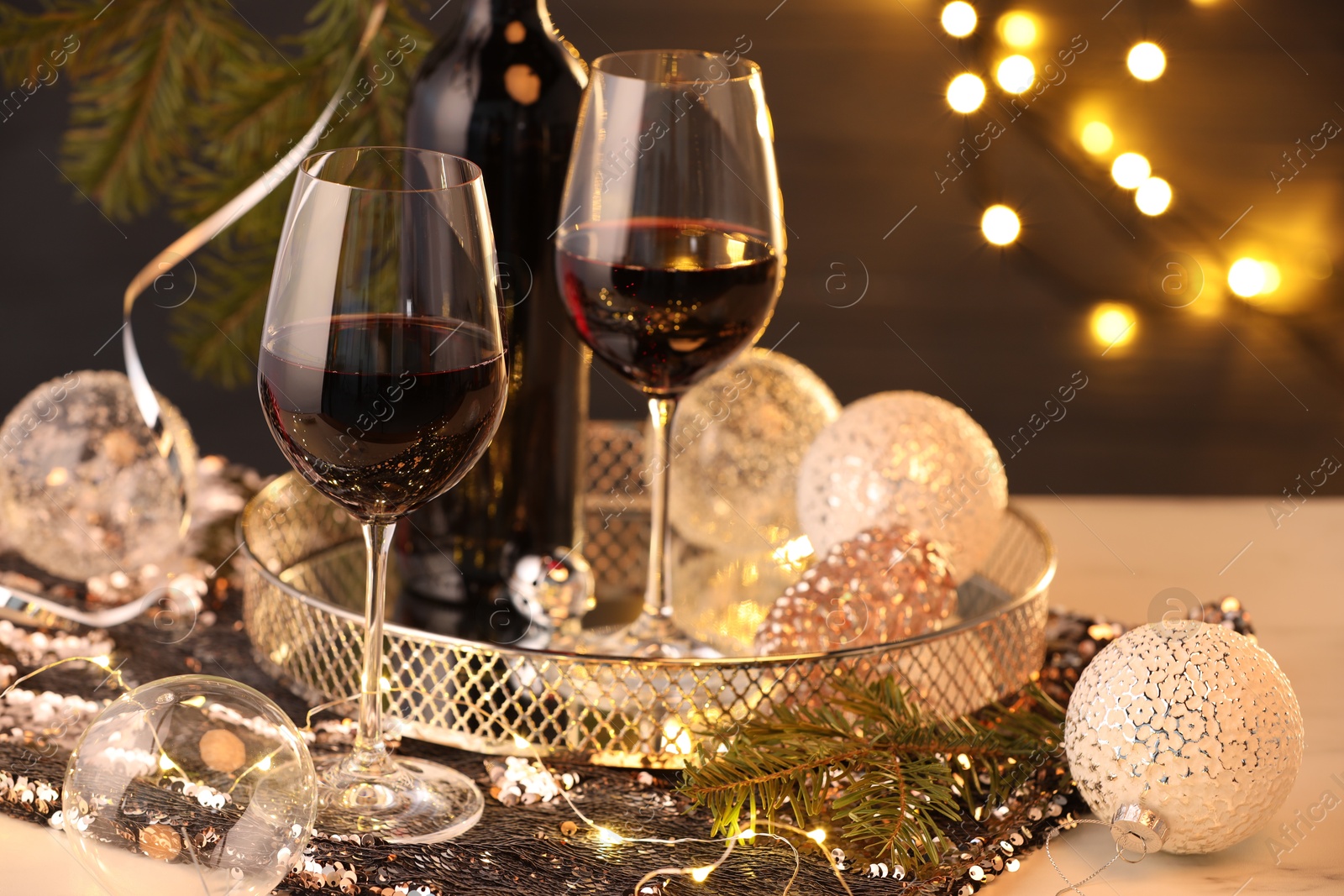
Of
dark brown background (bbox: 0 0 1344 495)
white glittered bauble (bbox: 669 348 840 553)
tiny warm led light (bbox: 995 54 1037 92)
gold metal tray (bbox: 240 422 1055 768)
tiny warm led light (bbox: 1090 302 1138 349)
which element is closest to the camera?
gold metal tray (bbox: 240 422 1055 768)

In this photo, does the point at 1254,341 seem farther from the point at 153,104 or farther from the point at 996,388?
the point at 153,104

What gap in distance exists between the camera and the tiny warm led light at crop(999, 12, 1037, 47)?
4.20 ft

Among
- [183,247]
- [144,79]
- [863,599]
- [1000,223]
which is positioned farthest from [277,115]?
[1000,223]

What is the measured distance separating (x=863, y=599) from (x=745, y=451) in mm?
216

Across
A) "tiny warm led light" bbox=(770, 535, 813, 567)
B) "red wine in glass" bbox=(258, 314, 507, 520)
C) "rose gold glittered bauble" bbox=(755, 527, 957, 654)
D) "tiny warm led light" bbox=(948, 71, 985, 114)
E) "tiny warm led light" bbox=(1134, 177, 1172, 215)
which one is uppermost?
"tiny warm led light" bbox=(948, 71, 985, 114)

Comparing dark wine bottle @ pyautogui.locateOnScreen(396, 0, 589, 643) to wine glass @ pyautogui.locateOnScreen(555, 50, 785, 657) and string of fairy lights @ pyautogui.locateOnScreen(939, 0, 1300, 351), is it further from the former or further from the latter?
string of fairy lights @ pyautogui.locateOnScreen(939, 0, 1300, 351)

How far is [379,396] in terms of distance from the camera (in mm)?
553

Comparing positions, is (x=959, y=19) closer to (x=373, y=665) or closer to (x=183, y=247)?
(x=183, y=247)

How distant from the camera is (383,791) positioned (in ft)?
2.03

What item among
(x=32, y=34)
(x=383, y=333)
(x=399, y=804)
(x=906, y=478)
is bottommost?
Answer: (x=399, y=804)

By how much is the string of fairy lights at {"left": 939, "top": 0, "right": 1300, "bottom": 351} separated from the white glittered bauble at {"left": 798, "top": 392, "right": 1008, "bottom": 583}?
48cm

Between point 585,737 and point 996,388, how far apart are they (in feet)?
3.56

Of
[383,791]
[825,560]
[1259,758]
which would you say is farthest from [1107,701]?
[383,791]

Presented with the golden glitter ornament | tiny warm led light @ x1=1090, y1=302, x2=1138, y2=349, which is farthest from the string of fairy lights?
the golden glitter ornament
